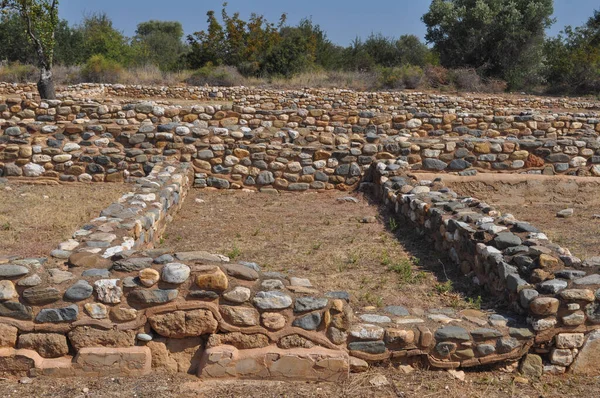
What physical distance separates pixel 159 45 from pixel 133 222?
42.0 m

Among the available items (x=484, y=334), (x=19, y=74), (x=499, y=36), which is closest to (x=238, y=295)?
(x=484, y=334)

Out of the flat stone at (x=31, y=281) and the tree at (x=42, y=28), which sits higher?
the tree at (x=42, y=28)

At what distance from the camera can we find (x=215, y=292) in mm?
3369

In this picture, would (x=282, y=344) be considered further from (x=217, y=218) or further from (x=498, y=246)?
(x=217, y=218)

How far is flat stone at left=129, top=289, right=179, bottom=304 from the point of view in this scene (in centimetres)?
333

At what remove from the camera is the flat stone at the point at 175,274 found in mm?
3342

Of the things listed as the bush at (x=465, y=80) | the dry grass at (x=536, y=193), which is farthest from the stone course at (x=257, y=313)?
the bush at (x=465, y=80)

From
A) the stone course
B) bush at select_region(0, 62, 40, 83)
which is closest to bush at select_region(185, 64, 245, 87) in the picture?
bush at select_region(0, 62, 40, 83)

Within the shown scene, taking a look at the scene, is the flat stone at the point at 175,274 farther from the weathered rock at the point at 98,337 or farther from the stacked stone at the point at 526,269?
the stacked stone at the point at 526,269

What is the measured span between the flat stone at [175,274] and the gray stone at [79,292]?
40cm

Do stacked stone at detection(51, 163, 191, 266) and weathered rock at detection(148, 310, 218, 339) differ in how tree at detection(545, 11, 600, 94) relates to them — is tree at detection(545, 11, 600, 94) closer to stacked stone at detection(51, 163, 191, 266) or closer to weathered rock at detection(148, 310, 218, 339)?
stacked stone at detection(51, 163, 191, 266)

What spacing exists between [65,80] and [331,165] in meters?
17.6

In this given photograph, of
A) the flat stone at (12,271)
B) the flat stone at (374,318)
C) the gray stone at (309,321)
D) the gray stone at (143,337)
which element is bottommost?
the gray stone at (143,337)

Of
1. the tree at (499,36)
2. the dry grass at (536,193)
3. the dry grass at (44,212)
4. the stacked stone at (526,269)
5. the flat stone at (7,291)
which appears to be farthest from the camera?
the tree at (499,36)
